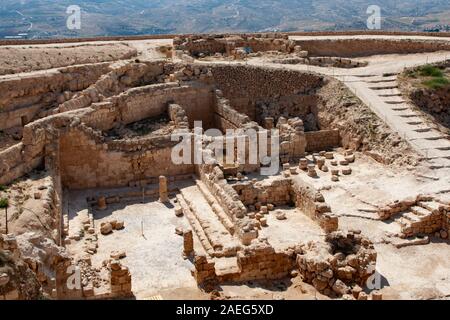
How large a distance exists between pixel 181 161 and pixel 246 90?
957 cm

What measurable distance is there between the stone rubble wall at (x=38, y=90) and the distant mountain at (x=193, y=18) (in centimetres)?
7531

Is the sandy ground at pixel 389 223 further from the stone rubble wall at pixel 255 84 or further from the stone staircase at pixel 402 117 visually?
the stone rubble wall at pixel 255 84

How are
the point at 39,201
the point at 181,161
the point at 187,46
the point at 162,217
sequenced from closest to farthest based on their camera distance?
the point at 39,201 → the point at 162,217 → the point at 181,161 → the point at 187,46

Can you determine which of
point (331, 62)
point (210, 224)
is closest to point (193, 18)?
point (331, 62)

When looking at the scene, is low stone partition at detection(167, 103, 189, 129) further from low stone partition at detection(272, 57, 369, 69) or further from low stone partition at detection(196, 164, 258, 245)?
low stone partition at detection(272, 57, 369, 69)

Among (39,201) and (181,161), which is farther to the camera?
(181,161)

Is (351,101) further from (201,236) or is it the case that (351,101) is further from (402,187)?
(201,236)

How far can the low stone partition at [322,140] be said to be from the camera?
90.5 feet

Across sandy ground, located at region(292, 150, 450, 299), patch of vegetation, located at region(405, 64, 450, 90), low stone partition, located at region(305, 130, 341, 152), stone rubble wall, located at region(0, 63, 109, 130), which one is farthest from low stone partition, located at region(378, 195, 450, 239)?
stone rubble wall, located at region(0, 63, 109, 130)

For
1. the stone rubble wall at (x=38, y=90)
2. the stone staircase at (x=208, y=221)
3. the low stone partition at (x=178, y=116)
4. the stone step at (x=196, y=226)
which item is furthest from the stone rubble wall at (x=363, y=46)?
the stone step at (x=196, y=226)

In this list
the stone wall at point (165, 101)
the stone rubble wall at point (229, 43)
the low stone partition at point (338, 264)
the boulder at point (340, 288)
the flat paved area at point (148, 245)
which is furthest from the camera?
the stone rubble wall at point (229, 43)

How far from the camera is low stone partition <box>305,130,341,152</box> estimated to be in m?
27.6

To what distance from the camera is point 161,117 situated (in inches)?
1080
